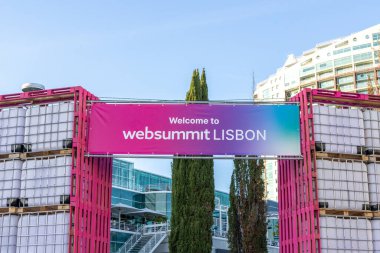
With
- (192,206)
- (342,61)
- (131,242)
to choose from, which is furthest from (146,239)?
(342,61)

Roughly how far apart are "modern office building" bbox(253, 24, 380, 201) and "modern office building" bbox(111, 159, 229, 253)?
59.4 metres

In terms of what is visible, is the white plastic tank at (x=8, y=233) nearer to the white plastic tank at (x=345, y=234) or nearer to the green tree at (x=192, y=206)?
the green tree at (x=192, y=206)

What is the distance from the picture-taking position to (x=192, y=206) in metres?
33.6

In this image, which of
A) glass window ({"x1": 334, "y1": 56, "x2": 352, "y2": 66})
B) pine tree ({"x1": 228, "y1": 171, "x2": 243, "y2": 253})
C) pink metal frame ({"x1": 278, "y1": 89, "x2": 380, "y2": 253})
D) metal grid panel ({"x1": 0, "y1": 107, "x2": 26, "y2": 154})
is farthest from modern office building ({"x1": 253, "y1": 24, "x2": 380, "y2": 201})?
metal grid panel ({"x1": 0, "y1": 107, "x2": 26, "y2": 154})

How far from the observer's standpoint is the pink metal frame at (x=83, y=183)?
24375mm

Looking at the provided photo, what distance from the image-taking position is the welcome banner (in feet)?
83.6

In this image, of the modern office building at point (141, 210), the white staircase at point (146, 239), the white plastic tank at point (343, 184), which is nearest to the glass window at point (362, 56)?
the modern office building at point (141, 210)

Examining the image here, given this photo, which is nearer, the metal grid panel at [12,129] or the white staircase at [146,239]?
the metal grid panel at [12,129]

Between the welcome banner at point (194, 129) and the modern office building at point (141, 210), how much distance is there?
2002 centimetres

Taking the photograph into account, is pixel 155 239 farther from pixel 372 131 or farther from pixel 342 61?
pixel 342 61

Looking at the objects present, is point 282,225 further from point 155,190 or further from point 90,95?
point 155,190

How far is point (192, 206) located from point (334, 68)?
322 feet

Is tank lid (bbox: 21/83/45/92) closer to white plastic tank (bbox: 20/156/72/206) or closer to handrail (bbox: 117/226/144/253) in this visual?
white plastic tank (bbox: 20/156/72/206)

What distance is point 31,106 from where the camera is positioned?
26.6 meters
